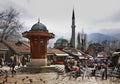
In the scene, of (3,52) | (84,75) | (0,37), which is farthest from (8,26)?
(84,75)

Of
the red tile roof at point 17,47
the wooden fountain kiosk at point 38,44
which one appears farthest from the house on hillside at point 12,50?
the wooden fountain kiosk at point 38,44

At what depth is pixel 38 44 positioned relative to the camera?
29.1 m

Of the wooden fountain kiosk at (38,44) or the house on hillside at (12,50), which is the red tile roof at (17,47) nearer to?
the house on hillside at (12,50)

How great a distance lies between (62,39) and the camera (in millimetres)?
77688

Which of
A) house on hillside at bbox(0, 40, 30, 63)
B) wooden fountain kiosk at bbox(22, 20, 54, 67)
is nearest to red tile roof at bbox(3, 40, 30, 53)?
house on hillside at bbox(0, 40, 30, 63)

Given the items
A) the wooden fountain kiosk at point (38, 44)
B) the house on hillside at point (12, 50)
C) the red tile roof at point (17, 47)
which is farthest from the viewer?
the red tile roof at point (17, 47)

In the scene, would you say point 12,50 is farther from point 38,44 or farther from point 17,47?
point 38,44

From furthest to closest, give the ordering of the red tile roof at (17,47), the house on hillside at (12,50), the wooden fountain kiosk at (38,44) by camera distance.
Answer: the red tile roof at (17,47)
the house on hillside at (12,50)
the wooden fountain kiosk at (38,44)

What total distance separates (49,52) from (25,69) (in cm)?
2353

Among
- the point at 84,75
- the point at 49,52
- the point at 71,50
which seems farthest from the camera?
the point at 71,50

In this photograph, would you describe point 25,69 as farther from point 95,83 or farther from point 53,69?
point 95,83

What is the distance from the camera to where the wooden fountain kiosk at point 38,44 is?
94.2 feet

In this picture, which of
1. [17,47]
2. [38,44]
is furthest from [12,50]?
[38,44]

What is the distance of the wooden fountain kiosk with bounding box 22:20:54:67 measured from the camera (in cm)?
2872
